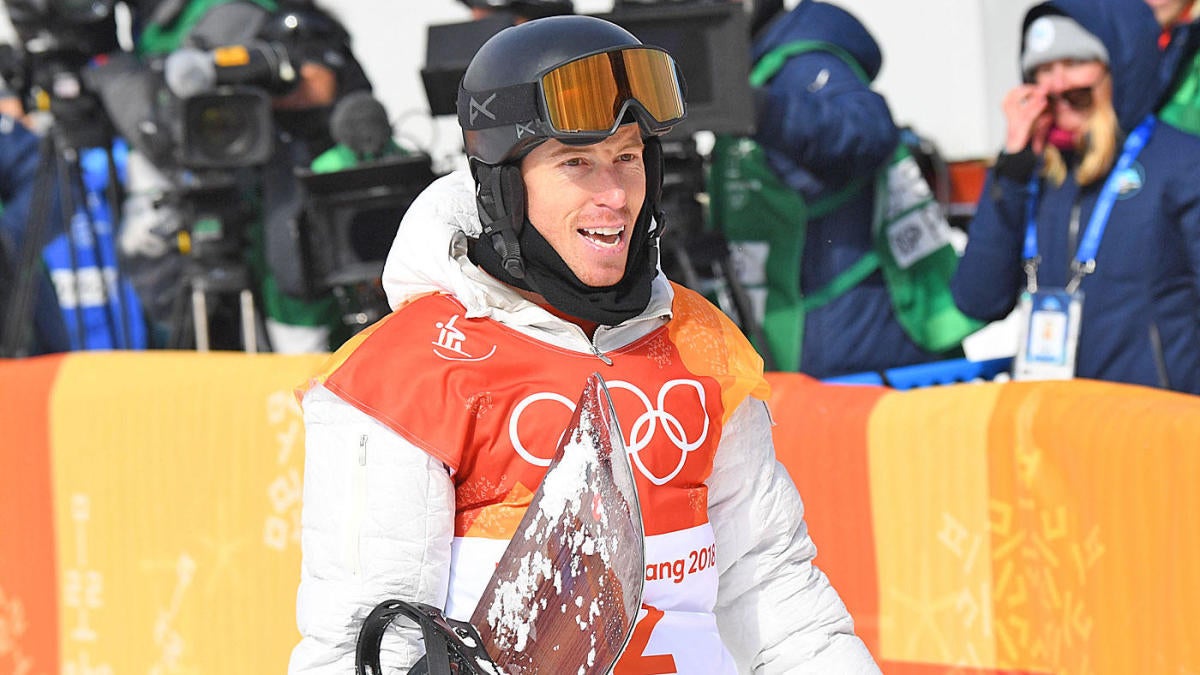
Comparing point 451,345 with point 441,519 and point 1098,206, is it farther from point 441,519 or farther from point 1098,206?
point 1098,206

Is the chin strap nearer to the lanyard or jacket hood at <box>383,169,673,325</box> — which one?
jacket hood at <box>383,169,673,325</box>

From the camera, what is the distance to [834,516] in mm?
3246

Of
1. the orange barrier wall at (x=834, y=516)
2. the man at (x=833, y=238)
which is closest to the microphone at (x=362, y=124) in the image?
the man at (x=833, y=238)

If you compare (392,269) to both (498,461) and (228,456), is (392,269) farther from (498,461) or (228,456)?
(228,456)

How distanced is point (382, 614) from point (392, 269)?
1.57 ft

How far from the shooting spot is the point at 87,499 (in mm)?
3934

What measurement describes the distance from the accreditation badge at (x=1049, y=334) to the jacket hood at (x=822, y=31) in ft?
3.77

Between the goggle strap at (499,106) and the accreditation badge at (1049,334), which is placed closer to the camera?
the goggle strap at (499,106)

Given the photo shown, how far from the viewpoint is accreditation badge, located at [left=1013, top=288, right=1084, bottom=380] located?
4305 millimetres

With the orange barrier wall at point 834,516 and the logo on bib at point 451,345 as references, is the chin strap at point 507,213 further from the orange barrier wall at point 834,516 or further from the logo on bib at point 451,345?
the orange barrier wall at point 834,516

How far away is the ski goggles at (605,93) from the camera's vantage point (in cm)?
201

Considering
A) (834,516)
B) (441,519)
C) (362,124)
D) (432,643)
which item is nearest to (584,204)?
(441,519)

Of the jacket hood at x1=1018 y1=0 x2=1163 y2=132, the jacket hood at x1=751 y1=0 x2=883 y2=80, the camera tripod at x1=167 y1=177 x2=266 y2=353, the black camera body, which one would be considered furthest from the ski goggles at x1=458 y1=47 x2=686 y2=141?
the black camera body

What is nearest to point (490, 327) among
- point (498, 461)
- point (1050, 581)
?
point (498, 461)
